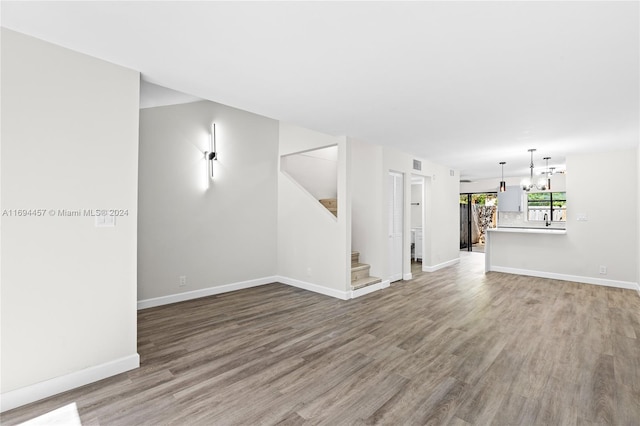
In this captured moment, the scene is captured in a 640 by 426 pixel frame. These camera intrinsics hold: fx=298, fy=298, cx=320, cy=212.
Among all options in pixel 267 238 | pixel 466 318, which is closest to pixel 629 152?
pixel 466 318

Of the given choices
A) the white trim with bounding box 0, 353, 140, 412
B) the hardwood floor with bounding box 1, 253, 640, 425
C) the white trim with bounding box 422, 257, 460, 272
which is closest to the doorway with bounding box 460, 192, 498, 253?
the white trim with bounding box 422, 257, 460, 272

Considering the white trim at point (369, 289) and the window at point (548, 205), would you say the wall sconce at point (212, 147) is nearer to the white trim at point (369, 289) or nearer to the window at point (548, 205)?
the white trim at point (369, 289)

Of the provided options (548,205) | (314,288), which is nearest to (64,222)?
(314,288)

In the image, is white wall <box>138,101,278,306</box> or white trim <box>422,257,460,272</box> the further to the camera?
white trim <box>422,257,460,272</box>

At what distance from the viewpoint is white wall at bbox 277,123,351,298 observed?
15.8 feet

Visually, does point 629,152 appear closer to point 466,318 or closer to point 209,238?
point 466,318

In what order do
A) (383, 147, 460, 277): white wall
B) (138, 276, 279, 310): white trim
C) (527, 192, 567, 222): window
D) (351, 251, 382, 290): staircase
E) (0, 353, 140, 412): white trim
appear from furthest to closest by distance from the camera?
1. (527, 192, 567, 222): window
2. (383, 147, 460, 277): white wall
3. (351, 251, 382, 290): staircase
4. (138, 276, 279, 310): white trim
5. (0, 353, 140, 412): white trim

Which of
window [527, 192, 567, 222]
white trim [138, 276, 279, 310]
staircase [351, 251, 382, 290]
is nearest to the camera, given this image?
white trim [138, 276, 279, 310]

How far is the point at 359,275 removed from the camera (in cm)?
546

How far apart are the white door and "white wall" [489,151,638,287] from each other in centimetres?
318

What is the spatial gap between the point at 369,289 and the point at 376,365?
2.50 m

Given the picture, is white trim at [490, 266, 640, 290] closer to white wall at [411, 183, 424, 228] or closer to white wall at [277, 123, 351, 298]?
white wall at [411, 183, 424, 228]

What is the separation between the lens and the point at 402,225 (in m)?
6.24

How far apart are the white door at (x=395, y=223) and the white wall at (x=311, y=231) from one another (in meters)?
1.43
